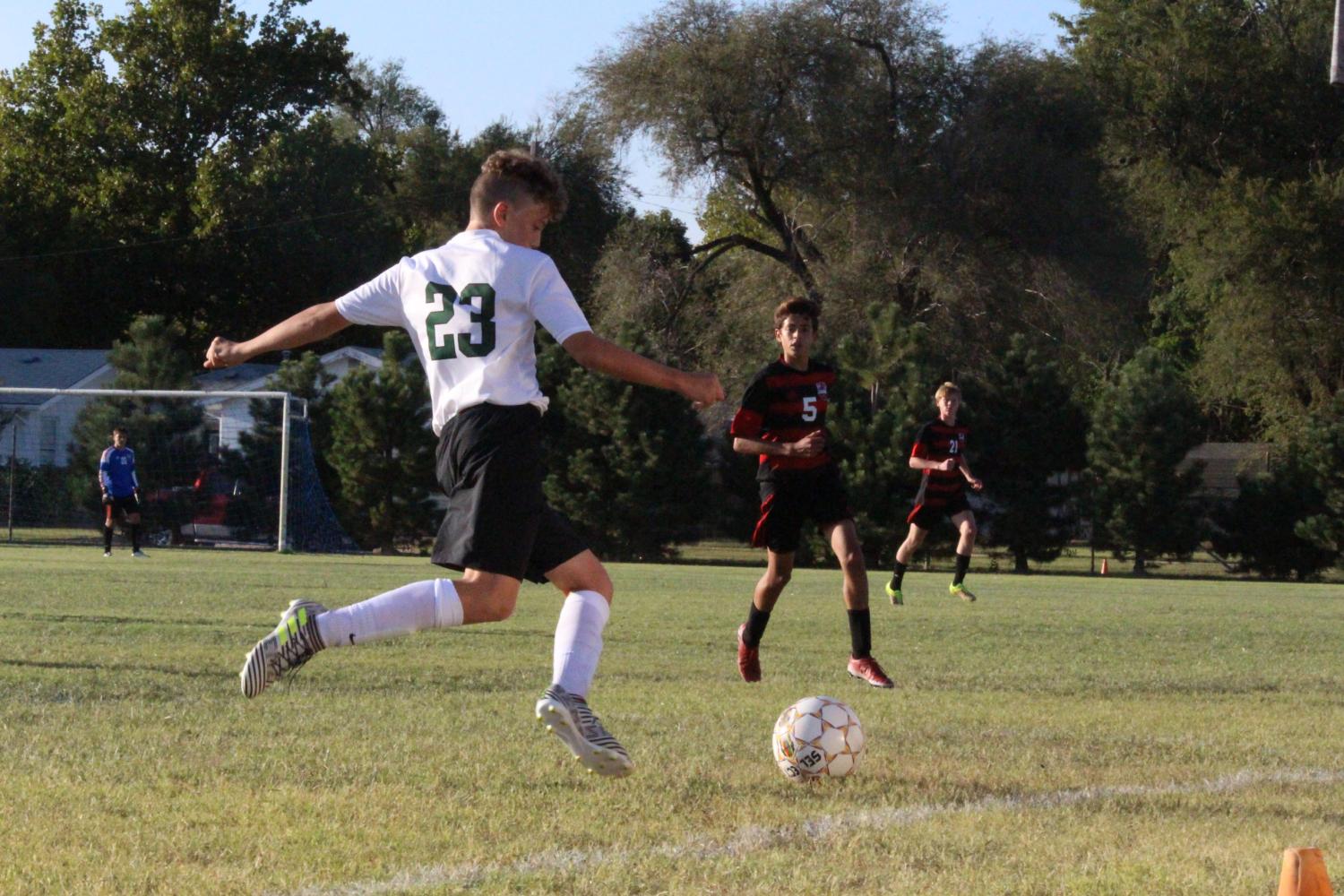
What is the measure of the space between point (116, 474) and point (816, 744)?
2137cm

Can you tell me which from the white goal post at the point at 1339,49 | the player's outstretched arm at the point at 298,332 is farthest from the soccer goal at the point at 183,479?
the player's outstretched arm at the point at 298,332

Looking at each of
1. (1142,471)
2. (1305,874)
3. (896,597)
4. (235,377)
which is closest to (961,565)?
(896,597)

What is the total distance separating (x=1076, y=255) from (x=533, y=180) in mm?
32509

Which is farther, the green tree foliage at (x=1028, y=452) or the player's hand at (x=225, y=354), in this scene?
the green tree foliage at (x=1028, y=452)

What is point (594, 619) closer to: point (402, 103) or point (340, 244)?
point (340, 244)

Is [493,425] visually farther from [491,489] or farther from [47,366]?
[47,366]

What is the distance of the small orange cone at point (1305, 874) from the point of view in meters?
2.78

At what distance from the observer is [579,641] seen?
16.4ft

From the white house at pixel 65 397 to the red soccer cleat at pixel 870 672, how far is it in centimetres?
2121

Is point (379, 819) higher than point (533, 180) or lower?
lower

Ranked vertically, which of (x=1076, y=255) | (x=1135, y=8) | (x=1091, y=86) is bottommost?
(x=1076, y=255)

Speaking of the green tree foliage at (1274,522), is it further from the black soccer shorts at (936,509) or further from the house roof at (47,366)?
the house roof at (47,366)

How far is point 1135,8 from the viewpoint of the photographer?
136ft

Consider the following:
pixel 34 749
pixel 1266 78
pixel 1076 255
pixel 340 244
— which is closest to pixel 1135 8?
pixel 1266 78
